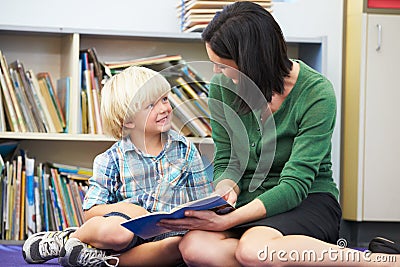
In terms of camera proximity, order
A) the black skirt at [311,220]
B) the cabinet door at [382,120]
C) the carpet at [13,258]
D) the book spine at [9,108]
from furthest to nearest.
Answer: the cabinet door at [382,120]
the book spine at [9,108]
the carpet at [13,258]
the black skirt at [311,220]

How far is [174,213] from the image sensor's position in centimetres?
144

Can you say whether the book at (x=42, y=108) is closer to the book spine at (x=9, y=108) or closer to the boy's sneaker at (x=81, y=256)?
the book spine at (x=9, y=108)

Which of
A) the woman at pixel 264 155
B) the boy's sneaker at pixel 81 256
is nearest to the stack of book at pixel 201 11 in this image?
the woman at pixel 264 155

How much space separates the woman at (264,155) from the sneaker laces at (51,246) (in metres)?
0.37

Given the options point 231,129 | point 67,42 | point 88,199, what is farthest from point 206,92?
point 67,42

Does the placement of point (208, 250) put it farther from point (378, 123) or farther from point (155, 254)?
point (378, 123)

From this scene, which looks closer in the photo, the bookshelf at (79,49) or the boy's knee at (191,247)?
the boy's knee at (191,247)

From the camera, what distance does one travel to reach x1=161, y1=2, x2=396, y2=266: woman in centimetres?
151

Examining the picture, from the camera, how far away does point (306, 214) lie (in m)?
1.62

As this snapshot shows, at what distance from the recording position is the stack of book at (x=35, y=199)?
2.57 metres

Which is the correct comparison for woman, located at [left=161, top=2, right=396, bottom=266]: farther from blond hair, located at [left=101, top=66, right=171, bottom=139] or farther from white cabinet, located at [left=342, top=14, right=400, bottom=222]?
white cabinet, located at [left=342, top=14, right=400, bottom=222]

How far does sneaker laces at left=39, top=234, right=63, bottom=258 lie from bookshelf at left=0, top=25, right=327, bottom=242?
0.84m

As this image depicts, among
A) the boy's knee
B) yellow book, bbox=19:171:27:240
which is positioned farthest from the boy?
yellow book, bbox=19:171:27:240

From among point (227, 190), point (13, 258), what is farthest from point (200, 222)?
point (13, 258)
